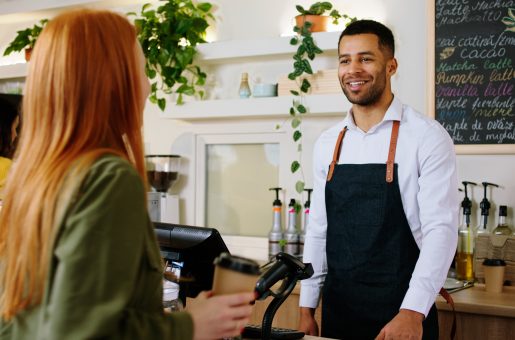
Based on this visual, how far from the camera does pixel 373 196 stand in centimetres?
216

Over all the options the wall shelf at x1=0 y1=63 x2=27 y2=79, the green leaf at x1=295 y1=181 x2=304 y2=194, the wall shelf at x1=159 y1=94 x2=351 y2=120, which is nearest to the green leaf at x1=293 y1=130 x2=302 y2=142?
the wall shelf at x1=159 y1=94 x2=351 y2=120

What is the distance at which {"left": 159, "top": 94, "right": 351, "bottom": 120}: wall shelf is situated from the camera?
3.05m

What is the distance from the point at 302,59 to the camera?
10.3 feet

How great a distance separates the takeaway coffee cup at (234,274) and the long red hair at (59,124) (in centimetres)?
24

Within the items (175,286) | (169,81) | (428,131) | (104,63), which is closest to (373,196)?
(428,131)

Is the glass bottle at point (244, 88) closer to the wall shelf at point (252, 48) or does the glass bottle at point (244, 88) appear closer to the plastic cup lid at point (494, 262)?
the wall shelf at point (252, 48)

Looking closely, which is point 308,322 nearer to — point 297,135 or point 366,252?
point 366,252

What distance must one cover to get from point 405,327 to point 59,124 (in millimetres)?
1297

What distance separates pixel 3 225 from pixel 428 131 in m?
1.46

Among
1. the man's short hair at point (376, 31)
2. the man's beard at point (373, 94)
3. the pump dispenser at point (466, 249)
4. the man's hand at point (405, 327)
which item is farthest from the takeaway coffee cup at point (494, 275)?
the man's short hair at point (376, 31)

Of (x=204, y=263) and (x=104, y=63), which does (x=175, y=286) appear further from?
(x=104, y=63)

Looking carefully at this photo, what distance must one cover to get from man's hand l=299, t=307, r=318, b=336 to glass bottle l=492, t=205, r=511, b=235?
98cm

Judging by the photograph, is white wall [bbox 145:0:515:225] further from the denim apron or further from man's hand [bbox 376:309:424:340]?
man's hand [bbox 376:309:424:340]

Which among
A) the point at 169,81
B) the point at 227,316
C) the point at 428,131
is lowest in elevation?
the point at 227,316
